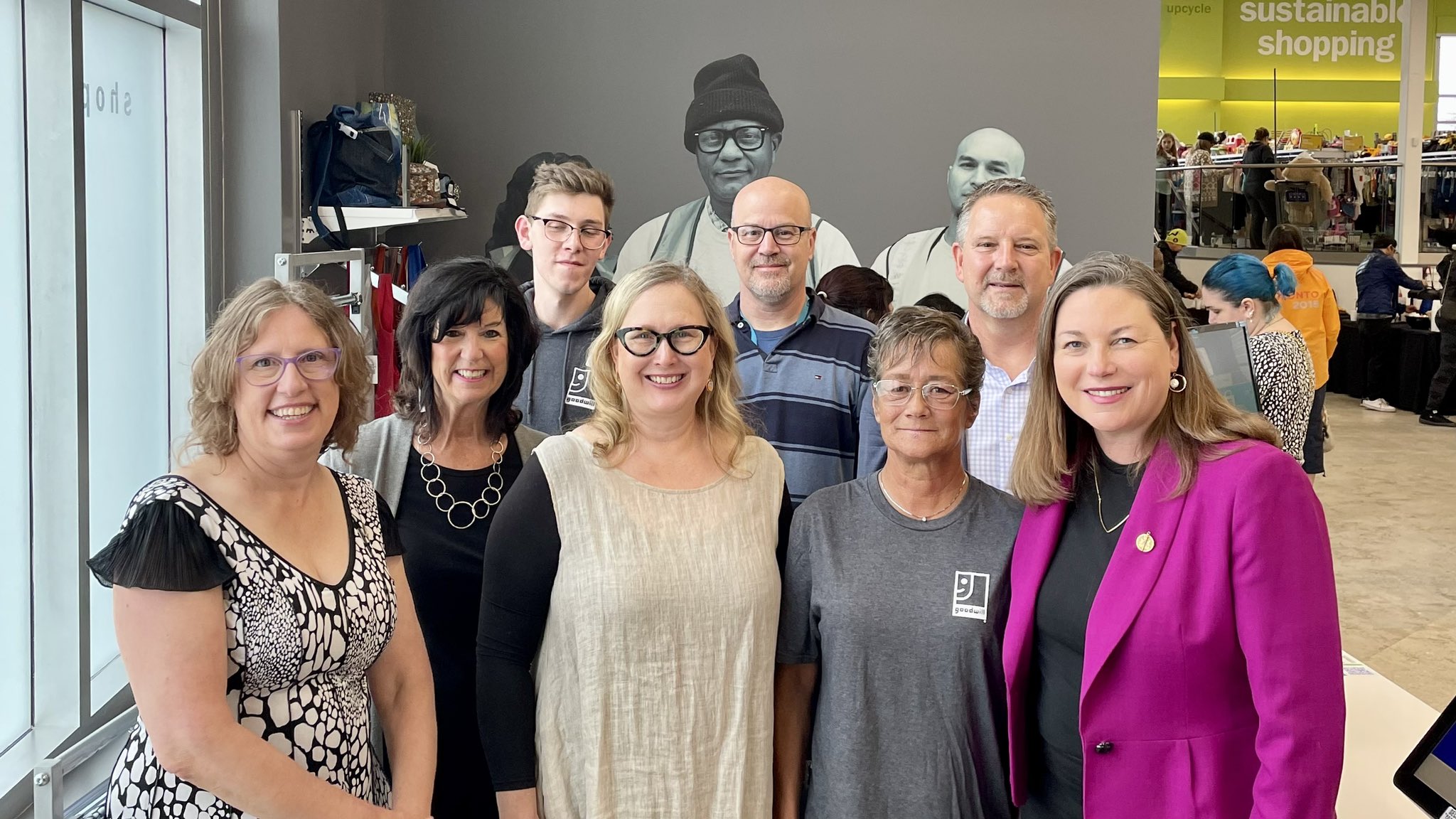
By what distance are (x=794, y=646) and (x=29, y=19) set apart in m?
2.35

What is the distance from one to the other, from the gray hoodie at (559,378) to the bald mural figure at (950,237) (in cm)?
326

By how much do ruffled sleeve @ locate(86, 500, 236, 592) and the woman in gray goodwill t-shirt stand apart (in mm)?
919

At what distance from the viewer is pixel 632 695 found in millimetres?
1886

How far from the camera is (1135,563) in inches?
68.2

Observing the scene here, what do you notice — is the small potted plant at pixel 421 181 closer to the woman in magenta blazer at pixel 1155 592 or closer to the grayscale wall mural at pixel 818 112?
the grayscale wall mural at pixel 818 112

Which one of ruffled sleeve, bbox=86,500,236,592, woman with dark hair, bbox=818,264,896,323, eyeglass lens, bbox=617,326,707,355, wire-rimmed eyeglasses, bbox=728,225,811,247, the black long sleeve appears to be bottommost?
the black long sleeve

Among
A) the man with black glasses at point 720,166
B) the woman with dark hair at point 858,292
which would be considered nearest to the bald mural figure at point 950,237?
the man with black glasses at point 720,166

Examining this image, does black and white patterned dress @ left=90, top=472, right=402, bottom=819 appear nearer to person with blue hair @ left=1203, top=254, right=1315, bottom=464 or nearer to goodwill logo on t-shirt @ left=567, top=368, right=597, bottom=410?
goodwill logo on t-shirt @ left=567, top=368, right=597, bottom=410

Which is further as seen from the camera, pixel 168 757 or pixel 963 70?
pixel 963 70

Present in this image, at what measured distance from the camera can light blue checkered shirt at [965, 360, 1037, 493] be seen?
2.44 meters

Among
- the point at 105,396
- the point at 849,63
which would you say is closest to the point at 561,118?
the point at 849,63

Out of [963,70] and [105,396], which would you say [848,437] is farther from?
[963,70]

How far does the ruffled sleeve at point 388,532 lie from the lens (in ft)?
6.35

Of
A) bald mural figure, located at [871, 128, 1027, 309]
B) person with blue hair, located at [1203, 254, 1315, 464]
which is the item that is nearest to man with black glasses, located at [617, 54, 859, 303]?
bald mural figure, located at [871, 128, 1027, 309]
